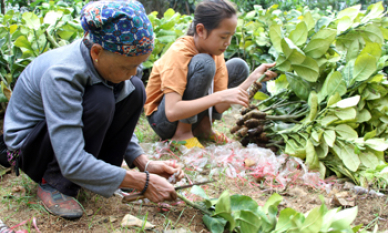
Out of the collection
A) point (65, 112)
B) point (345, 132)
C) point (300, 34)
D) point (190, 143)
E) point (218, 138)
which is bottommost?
point (218, 138)

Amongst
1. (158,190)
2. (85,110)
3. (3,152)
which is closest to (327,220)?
(158,190)

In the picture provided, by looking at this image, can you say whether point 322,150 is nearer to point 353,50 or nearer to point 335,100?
point 335,100

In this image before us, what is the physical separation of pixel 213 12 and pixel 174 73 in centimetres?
43

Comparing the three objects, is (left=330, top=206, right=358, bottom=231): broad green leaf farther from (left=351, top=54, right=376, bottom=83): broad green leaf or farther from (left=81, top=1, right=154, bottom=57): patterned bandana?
(left=351, top=54, right=376, bottom=83): broad green leaf

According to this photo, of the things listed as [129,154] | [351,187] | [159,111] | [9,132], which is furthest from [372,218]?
[9,132]

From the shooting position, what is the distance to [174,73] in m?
1.94

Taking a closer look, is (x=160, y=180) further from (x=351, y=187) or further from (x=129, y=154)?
(x=351, y=187)

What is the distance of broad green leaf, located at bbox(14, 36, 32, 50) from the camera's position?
6.69ft

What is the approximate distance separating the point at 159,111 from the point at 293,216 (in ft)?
3.98

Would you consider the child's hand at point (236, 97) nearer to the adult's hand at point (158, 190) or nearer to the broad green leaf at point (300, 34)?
the broad green leaf at point (300, 34)

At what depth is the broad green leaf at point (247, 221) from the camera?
1.18 m

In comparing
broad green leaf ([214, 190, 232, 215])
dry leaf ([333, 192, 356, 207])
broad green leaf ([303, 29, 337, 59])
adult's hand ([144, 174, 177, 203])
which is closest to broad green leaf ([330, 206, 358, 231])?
broad green leaf ([214, 190, 232, 215])

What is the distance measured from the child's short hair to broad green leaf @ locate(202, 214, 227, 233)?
3.79ft

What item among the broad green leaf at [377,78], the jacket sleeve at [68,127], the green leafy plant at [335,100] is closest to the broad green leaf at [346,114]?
the green leafy plant at [335,100]
